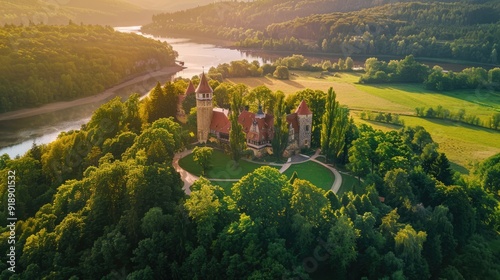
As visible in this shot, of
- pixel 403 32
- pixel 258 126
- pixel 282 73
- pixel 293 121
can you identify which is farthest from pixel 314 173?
pixel 403 32

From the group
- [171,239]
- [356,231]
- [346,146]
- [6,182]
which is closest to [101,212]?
[171,239]

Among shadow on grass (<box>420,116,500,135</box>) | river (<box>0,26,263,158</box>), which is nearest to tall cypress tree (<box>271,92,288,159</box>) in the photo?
river (<box>0,26,263,158</box>)

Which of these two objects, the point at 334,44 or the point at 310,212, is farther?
the point at 334,44

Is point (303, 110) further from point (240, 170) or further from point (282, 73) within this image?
point (282, 73)

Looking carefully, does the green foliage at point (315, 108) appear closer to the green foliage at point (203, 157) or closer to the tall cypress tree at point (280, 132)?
the tall cypress tree at point (280, 132)

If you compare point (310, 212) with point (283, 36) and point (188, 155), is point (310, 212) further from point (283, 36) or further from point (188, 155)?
point (283, 36)

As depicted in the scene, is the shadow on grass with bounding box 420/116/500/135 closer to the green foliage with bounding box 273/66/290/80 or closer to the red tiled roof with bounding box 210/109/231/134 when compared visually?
the red tiled roof with bounding box 210/109/231/134

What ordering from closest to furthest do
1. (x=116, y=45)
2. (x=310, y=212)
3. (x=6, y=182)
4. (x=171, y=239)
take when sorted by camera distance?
1. (x=171, y=239)
2. (x=310, y=212)
3. (x=6, y=182)
4. (x=116, y=45)
